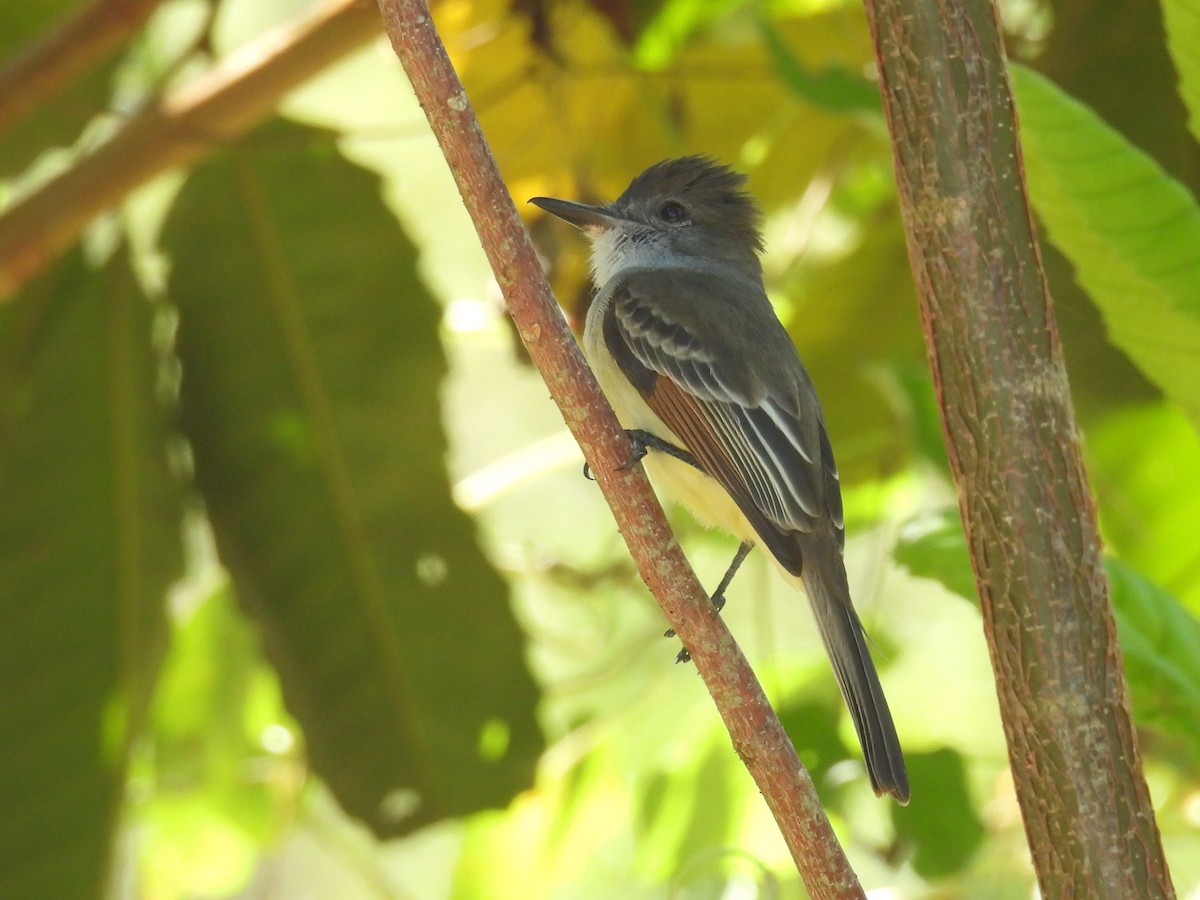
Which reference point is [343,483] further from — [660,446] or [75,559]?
[660,446]

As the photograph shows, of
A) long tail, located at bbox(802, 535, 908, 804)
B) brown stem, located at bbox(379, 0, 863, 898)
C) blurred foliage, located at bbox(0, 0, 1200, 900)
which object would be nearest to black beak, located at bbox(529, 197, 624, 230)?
blurred foliage, located at bbox(0, 0, 1200, 900)

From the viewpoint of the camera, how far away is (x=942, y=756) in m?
1.93

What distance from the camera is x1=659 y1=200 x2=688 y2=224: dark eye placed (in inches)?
97.2

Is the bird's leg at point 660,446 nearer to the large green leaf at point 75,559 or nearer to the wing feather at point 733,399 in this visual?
the wing feather at point 733,399

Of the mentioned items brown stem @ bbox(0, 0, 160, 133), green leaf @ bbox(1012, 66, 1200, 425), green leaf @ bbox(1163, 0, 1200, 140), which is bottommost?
green leaf @ bbox(1012, 66, 1200, 425)

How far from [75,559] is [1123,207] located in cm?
192

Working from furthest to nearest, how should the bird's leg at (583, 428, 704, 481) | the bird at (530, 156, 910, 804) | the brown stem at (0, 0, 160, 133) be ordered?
the brown stem at (0, 0, 160, 133) → the bird's leg at (583, 428, 704, 481) → the bird at (530, 156, 910, 804)

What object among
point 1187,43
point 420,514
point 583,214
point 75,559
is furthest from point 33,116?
point 1187,43

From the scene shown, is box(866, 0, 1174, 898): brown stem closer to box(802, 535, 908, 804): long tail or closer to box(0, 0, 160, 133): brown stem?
box(802, 535, 908, 804): long tail

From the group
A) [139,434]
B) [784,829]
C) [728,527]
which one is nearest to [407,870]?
[139,434]

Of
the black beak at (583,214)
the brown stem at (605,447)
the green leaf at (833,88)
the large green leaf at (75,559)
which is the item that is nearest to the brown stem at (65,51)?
the large green leaf at (75,559)

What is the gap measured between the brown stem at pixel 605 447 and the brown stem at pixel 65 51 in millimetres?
1252

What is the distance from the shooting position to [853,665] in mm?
1624

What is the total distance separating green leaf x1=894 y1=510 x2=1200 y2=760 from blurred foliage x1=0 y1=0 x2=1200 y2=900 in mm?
580
